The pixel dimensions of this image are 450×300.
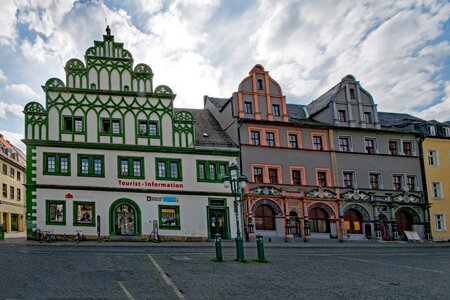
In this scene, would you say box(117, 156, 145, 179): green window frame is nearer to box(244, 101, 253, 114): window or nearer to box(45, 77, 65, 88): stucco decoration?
box(45, 77, 65, 88): stucco decoration

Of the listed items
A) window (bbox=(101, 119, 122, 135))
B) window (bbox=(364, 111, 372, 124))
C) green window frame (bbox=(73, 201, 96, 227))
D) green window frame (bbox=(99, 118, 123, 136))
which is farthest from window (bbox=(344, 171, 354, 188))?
green window frame (bbox=(73, 201, 96, 227))

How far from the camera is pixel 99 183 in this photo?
38656mm

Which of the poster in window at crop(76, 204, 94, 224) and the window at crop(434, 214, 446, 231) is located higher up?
the poster in window at crop(76, 204, 94, 224)

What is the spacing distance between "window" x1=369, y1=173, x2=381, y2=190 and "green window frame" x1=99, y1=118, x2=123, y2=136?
22.4 meters

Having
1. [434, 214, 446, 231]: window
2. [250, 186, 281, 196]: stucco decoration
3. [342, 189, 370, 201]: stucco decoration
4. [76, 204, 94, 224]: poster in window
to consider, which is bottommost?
[434, 214, 446, 231]: window

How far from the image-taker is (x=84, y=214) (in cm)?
3762

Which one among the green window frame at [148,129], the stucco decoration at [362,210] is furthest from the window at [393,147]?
the green window frame at [148,129]

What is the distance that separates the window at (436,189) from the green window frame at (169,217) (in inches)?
979

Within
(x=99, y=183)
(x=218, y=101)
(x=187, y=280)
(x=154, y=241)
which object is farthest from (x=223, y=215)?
(x=187, y=280)

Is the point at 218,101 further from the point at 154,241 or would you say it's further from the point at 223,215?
the point at 154,241

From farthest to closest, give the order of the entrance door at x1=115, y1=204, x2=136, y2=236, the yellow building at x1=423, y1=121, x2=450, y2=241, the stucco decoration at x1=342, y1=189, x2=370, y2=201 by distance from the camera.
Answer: the yellow building at x1=423, y1=121, x2=450, y2=241 < the stucco decoration at x1=342, y1=189, x2=370, y2=201 < the entrance door at x1=115, y1=204, x2=136, y2=236

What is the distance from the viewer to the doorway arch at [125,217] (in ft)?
126

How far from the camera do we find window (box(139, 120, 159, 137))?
4087cm

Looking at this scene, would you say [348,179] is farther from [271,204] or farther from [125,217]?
[125,217]
